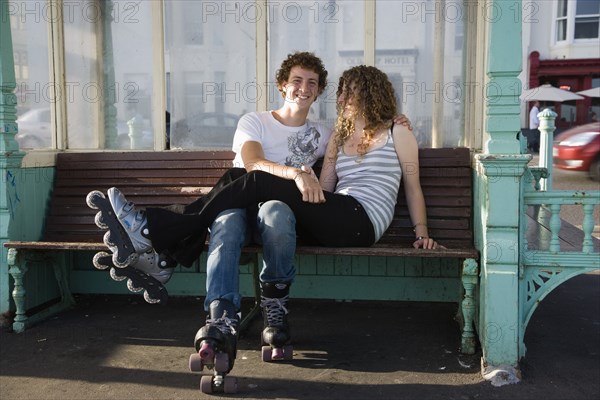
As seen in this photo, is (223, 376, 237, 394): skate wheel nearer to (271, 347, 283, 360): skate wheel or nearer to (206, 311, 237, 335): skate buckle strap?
(206, 311, 237, 335): skate buckle strap

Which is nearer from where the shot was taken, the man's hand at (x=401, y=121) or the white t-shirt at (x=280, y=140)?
the man's hand at (x=401, y=121)

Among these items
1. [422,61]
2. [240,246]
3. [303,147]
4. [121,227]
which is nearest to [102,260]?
[121,227]

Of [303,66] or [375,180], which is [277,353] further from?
[303,66]

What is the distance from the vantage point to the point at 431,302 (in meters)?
5.30

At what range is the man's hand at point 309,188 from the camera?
12.8ft

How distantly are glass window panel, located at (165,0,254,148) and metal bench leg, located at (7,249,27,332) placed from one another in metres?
1.57

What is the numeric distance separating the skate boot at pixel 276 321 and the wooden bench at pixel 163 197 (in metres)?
0.30

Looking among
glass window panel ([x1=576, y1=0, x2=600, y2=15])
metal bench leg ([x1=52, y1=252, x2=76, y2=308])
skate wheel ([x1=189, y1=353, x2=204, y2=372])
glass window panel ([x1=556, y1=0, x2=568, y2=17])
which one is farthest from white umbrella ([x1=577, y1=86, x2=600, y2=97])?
skate wheel ([x1=189, y1=353, x2=204, y2=372])

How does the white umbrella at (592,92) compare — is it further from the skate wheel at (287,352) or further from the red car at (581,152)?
the skate wheel at (287,352)

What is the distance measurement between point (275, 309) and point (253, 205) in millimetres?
626

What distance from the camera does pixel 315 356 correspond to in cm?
416

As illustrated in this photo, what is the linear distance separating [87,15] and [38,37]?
440 mm

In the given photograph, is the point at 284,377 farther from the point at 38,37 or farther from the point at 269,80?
the point at 38,37

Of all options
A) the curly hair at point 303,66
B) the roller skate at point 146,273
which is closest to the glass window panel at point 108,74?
the curly hair at point 303,66
